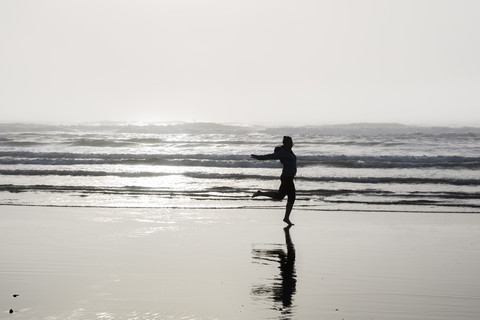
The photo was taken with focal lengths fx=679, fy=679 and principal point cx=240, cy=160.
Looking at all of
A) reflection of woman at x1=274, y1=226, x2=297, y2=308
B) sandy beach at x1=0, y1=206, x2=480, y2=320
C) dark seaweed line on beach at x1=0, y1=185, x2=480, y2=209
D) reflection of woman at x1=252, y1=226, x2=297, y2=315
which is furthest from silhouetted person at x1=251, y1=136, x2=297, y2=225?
dark seaweed line on beach at x1=0, y1=185, x2=480, y2=209

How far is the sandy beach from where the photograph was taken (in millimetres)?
7066

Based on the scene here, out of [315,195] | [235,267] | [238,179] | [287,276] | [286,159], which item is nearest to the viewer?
[287,276]

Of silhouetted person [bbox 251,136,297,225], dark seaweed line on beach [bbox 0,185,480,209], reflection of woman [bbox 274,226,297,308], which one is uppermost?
silhouetted person [bbox 251,136,297,225]

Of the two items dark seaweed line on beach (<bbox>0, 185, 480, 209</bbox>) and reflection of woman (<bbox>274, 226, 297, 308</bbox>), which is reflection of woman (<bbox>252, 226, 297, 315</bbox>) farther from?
dark seaweed line on beach (<bbox>0, 185, 480, 209</bbox>)

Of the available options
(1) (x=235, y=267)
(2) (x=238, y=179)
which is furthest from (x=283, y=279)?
(2) (x=238, y=179)

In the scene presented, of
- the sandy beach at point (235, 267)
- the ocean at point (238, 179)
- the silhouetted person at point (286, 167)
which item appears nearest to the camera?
the sandy beach at point (235, 267)

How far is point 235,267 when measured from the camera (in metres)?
9.16

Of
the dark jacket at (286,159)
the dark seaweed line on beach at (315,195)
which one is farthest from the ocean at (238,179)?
the dark jacket at (286,159)

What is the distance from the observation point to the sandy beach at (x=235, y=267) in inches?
278

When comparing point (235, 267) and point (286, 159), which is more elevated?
point (286, 159)

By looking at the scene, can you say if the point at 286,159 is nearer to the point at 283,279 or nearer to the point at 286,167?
the point at 286,167

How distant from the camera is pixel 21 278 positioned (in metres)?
8.30

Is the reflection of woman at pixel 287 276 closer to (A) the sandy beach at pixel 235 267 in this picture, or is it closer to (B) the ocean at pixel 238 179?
(A) the sandy beach at pixel 235 267

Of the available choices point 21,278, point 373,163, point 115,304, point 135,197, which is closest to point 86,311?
point 115,304
